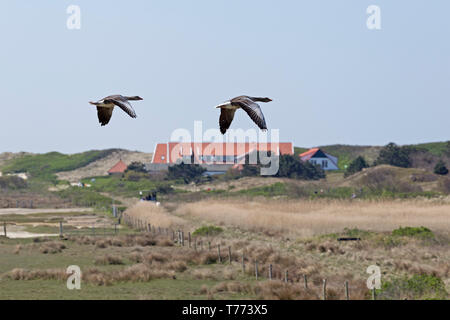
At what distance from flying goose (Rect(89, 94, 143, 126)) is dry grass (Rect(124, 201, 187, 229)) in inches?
1678

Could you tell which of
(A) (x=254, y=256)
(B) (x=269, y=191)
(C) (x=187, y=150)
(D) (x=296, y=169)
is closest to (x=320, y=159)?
(C) (x=187, y=150)

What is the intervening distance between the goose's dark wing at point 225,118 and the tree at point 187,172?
290 feet

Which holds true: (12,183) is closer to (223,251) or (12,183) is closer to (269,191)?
(269,191)

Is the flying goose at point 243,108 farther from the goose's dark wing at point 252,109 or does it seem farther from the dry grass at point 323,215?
the dry grass at point 323,215

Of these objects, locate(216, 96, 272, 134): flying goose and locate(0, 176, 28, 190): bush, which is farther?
locate(0, 176, 28, 190): bush

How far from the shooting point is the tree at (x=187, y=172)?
96931mm

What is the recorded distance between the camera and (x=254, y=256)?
109 ft

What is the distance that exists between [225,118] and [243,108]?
2.14 ft

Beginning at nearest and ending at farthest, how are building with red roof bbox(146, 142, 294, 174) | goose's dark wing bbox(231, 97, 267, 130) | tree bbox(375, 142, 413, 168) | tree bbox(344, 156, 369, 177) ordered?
goose's dark wing bbox(231, 97, 267, 130)
building with red roof bbox(146, 142, 294, 174)
tree bbox(344, 156, 369, 177)
tree bbox(375, 142, 413, 168)

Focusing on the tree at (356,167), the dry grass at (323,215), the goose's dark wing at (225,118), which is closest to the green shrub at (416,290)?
the dry grass at (323,215)

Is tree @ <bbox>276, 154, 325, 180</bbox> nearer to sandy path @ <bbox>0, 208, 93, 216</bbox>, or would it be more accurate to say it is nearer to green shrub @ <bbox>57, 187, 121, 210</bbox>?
green shrub @ <bbox>57, 187, 121, 210</bbox>

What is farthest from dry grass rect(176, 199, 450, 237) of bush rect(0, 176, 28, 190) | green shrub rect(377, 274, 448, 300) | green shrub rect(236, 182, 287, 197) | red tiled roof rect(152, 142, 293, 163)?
bush rect(0, 176, 28, 190)

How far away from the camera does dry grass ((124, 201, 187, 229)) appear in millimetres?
51347

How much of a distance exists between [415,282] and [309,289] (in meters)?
3.40
